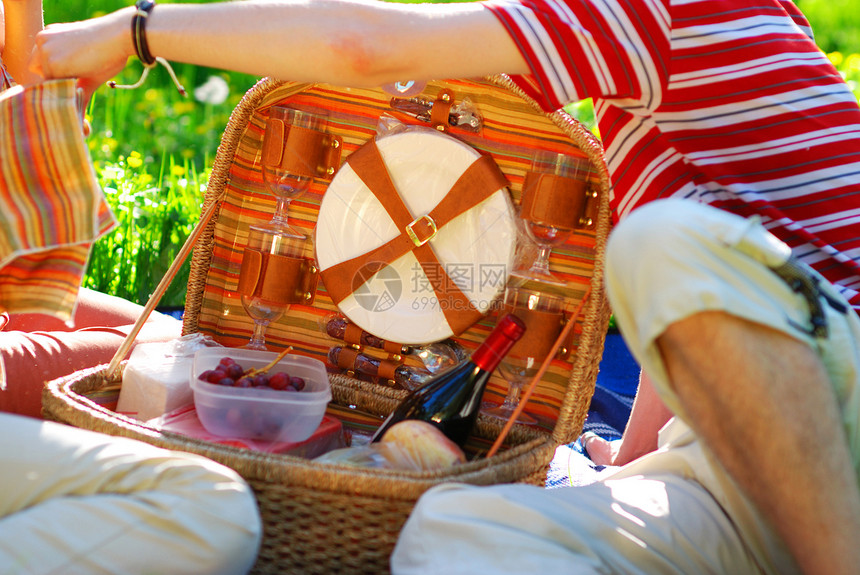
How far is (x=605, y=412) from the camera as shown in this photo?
190 cm

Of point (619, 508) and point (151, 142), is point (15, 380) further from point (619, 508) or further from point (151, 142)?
point (151, 142)

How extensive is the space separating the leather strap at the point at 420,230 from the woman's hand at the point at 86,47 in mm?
465

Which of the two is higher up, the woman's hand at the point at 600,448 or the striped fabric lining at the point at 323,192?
the striped fabric lining at the point at 323,192

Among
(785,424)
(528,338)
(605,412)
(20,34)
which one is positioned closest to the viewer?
(785,424)

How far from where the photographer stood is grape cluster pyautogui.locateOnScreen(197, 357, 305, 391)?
1188 mm

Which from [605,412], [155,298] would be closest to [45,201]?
[155,298]

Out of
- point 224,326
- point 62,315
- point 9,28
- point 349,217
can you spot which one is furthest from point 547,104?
point 9,28

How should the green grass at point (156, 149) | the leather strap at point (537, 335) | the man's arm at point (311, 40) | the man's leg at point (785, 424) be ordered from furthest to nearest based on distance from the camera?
the green grass at point (156, 149)
the leather strap at point (537, 335)
the man's arm at point (311, 40)
the man's leg at point (785, 424)

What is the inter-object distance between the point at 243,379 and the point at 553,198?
527mm

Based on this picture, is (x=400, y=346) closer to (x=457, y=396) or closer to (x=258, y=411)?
(x=457, y=396)

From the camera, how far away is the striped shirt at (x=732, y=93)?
3.29 feet

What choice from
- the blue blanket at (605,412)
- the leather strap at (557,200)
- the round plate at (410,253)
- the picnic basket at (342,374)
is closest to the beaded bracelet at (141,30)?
the picnic basket at (342,374)

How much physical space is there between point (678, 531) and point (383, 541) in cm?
35

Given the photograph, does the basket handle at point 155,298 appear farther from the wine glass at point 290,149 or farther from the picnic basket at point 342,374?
the wine glass at point 290,149
